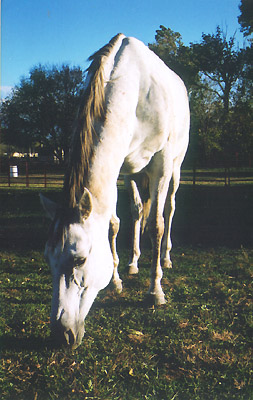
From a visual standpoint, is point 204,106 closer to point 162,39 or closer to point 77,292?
point 162,39

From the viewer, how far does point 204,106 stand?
43.2ft

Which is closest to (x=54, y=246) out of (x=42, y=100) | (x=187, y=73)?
(x=187, y=73)

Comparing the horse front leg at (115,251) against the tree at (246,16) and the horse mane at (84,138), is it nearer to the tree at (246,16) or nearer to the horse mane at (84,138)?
the horse mane at (84,138)

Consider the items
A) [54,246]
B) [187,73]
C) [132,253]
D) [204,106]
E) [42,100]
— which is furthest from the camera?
[42,100]

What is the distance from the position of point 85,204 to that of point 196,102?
10.8 meters

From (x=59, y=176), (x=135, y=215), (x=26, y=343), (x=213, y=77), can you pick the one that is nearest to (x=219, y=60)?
(x=213, y=77)

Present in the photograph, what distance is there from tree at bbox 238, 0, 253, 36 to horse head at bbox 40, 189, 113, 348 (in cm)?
562

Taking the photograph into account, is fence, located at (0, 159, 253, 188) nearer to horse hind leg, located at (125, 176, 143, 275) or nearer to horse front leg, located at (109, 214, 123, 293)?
horse hind leg, located at (125, 176, 143, 275)

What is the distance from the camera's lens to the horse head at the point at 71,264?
6.88 ft

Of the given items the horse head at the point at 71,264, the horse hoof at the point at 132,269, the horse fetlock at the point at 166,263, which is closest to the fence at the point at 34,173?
the horse fetlock at the point at 166,263

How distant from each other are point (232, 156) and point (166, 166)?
13.3 metres

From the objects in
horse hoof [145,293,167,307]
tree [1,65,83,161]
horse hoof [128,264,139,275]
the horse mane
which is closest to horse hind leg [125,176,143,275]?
horse hoof [128,264,139,275]

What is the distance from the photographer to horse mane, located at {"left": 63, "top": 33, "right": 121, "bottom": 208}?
217 cm

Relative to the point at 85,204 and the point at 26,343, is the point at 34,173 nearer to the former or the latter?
the point at 26,343
